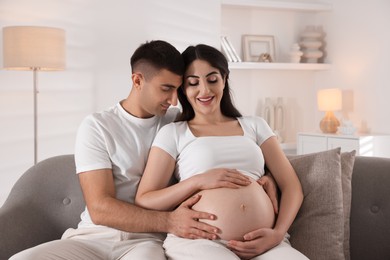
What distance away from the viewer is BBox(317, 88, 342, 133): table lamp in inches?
209

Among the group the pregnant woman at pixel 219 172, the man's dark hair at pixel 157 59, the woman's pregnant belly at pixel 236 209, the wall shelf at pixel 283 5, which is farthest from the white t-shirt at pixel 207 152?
the wall shelf at pixel 283 5

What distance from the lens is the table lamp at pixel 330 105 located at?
17.5 ft

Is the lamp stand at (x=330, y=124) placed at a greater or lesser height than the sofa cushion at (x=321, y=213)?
greater

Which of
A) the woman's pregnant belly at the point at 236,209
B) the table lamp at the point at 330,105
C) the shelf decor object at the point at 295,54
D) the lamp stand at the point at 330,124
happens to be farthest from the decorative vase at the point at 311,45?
the woman's pregnant belly at the point at 236,209

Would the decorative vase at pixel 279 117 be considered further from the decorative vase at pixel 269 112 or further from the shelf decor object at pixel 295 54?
the shelf decor object at pixel 295 54

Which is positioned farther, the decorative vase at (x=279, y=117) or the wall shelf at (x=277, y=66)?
the decorative vase at (x=279, y=117)

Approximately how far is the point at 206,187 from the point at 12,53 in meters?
2.62

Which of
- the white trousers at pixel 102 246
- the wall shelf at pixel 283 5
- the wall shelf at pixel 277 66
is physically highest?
the wall shelf at pixel 283 5

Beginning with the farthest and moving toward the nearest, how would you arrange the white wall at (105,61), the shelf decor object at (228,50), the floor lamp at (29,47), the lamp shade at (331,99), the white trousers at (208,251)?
the shelf decor object at (228,50) → the lamp shade at (331,99) → the white wall at (105,61) → the floor lamp at (29,47) → the white trousers at (208,251)

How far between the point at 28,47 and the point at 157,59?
2198 millimetres

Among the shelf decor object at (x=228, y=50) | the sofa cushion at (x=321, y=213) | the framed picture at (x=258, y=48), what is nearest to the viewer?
the sofa cushion at (x=321, y=213)

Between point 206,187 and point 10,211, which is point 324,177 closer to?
point 206,187

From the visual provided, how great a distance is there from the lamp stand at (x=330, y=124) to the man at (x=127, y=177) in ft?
10.7

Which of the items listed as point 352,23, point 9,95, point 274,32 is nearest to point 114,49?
point 9,95
